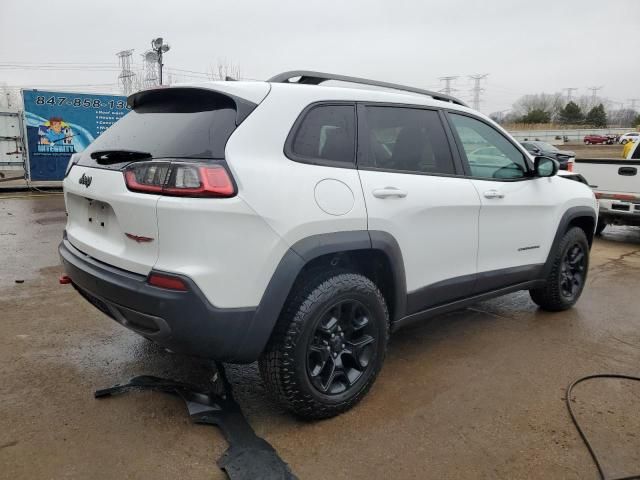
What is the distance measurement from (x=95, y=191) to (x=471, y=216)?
2368 mm

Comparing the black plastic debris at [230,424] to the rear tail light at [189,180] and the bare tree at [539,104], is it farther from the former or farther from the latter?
the bare tree at [539,104]

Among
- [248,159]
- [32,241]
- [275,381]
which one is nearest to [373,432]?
[275,381]

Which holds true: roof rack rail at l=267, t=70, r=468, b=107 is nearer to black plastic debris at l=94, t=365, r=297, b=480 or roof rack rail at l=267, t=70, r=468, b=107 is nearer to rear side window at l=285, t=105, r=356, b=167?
rear side window at l=285, t=105, r=356, b=167

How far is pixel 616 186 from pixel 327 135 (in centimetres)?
663

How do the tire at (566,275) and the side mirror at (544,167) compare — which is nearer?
the side mirror at (544,167)

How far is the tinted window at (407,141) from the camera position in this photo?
121 inches

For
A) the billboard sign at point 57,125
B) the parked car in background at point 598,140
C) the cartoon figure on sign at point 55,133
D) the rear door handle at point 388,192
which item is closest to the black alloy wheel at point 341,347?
the rear door handle at point 388,192

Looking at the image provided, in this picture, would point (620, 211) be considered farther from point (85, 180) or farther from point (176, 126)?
point (85, 180)

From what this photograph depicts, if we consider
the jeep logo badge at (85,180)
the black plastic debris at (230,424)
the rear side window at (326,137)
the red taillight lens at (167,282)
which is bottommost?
the black plastic debris at (230,424)

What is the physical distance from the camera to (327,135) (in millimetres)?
2842

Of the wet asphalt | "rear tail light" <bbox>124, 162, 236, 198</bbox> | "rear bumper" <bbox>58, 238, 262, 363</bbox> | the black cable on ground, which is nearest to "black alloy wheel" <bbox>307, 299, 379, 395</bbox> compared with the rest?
the wet asphalt

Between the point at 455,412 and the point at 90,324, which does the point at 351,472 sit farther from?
the point at 90,324

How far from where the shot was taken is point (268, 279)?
2463 millimetres

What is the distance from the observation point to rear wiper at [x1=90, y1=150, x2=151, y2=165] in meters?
2.62
